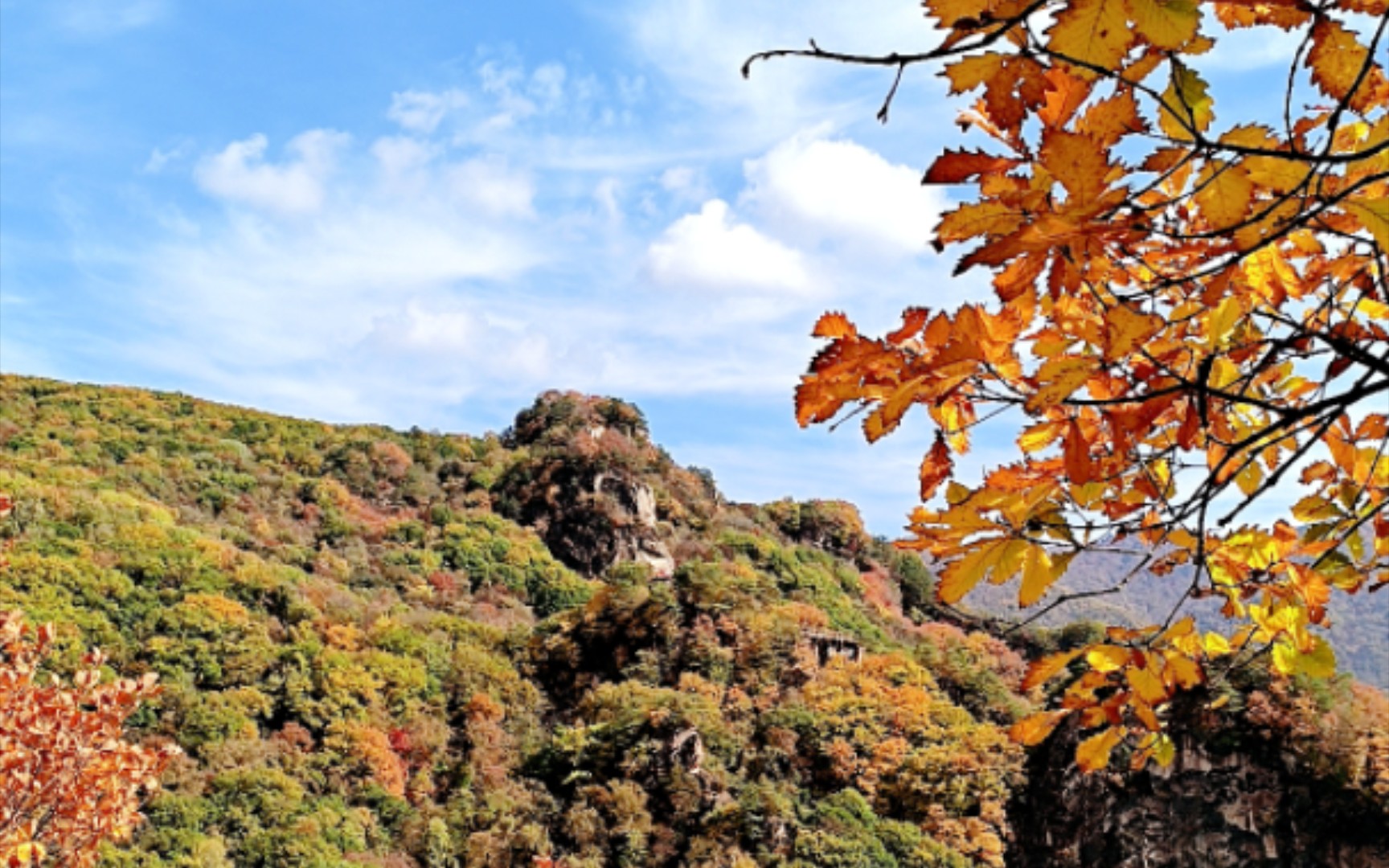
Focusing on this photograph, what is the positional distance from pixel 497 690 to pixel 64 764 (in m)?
9.56

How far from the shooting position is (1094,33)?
0.67 m

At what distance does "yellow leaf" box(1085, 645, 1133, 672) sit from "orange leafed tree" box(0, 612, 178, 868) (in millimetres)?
3321

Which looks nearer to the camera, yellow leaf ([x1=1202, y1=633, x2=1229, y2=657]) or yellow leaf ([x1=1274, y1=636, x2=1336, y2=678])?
yellow leaf ([x1=1274, y1=636, x2=1336, y2=678])

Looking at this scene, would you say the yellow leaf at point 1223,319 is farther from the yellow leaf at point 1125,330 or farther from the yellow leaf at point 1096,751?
the yellow leaf at point 1096,751

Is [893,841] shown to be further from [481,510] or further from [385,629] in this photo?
[481,510]

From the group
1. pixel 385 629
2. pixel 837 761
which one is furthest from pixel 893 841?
pixel 385 629

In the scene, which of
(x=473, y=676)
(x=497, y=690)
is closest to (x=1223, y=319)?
(x=497, y=690)

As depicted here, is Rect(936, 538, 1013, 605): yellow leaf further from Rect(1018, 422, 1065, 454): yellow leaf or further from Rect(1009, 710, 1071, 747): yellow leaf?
Rect(1009, 710, 1071, 747): yellow leaf

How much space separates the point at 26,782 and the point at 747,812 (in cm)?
747

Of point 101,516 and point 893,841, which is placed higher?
point 101,516

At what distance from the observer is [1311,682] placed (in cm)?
1014

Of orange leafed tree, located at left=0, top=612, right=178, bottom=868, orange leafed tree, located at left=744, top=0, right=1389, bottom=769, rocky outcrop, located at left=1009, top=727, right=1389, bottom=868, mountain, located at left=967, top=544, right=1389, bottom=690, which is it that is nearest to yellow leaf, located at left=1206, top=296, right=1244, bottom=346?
orange leafed tree, located at left=744, top=0, right=1389, bottom=769

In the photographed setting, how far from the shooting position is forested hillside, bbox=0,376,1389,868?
9.30 metres

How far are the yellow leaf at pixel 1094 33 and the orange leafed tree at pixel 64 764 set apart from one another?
12.3 ft
